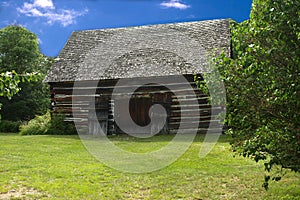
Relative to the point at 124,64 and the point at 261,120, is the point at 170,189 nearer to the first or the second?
the point at 261,120

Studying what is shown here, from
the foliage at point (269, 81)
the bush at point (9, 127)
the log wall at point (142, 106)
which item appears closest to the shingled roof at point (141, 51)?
the log wall at point (142, 106)

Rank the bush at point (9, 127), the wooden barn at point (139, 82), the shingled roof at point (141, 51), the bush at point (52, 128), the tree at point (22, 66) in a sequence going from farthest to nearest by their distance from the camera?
the tree at point (22, 66) < the bush at point (9, 127) < the bush at point (52, 128) < the shingled roof at point (141, 51) < the wooden barn at point (139, 82)

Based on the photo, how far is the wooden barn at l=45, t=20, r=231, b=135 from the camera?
61.2ft

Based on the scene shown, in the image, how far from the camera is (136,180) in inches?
332

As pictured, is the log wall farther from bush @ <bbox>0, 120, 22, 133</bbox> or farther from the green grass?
the green grass

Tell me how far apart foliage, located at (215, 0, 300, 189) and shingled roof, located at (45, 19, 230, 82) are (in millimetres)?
12064

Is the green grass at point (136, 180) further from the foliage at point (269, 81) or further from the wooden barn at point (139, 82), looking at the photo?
the wooden barn at point (139, 82)

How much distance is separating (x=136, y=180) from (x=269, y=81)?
4405 mm

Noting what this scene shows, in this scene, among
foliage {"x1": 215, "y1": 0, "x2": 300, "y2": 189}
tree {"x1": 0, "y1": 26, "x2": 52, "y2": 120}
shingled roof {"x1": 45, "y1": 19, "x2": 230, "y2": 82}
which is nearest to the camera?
foliage {"x1": 215, "y1": 0, "x2": 300, "y2": 189}

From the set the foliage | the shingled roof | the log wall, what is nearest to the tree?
the shingled roof

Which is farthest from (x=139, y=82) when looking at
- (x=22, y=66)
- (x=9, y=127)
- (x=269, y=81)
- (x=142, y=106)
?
(x=22, y=66)

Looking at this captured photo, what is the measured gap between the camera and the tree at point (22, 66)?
99.3 feet

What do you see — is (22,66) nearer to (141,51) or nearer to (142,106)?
(141,51)

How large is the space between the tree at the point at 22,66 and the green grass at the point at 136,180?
19727 millimetres
